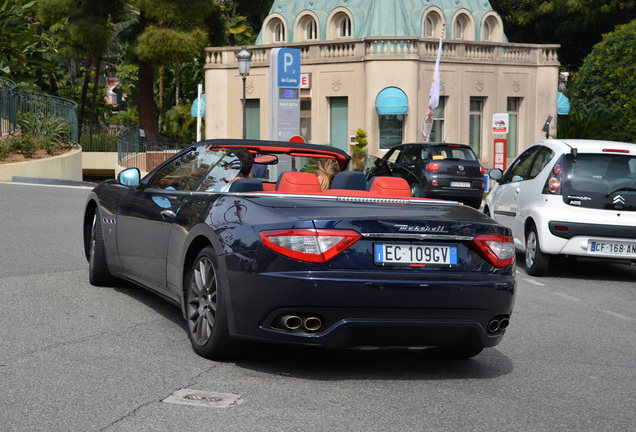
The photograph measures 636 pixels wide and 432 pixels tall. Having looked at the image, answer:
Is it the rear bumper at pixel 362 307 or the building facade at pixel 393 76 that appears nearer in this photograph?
the rear bumper at pixel 362 307

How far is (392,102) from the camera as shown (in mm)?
40250

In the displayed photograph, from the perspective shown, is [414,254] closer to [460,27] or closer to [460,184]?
[460,184]

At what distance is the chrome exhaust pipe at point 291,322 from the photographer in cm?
538

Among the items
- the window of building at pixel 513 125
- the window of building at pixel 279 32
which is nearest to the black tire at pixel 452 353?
the window of building at pixel 513 125

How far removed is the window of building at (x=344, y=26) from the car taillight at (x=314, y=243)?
1572 inches

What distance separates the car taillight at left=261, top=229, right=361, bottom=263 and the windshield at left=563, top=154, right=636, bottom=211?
21.6 ft

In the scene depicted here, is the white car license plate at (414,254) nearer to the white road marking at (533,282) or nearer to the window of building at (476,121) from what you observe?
the white road marking at (533,282)

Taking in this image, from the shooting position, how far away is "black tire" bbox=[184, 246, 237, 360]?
18.7 ft

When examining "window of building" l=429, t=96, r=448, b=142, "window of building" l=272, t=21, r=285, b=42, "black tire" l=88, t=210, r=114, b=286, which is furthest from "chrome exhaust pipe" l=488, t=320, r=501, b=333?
"window of building" l=272, t=21, r=285, b=42

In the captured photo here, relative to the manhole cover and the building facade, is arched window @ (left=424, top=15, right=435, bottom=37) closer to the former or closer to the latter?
the building facade

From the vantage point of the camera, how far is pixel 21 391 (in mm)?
4977

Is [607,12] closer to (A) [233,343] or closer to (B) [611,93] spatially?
(B) [611,93]

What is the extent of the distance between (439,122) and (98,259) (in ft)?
114

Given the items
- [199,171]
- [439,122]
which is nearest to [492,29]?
[439,122]
